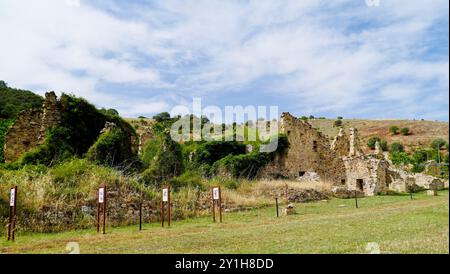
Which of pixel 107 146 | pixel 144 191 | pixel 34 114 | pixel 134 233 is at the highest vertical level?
pixel 34 114

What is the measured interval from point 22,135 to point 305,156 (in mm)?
19013

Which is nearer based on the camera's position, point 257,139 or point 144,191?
point 144,191

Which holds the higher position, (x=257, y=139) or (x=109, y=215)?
(x=257, y=139)

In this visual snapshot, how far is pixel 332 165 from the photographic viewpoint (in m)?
33.5

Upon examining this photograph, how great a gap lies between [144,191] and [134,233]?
181 inches

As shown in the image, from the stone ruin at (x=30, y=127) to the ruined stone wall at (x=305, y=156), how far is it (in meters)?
14.7

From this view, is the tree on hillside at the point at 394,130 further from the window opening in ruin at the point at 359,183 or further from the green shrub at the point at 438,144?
the window opening in ruin at the point at 359,183

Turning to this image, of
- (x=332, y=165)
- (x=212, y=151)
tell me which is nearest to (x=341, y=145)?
(x=332, y=165)

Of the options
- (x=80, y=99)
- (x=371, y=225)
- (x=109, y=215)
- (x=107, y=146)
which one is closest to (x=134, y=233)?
(x=109, y=215)

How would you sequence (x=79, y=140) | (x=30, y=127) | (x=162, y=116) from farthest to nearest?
1. (x=162, y=116)
2. (x=30, y=127)
3. (x=79, y=140)

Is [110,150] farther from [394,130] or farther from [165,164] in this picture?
[394,130]

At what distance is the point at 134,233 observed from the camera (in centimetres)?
1162

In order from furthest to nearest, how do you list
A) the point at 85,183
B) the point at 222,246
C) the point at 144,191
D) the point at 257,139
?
the point at 257,139 < the point at 144,191 < the point at 85,183 < the point at 222,246
